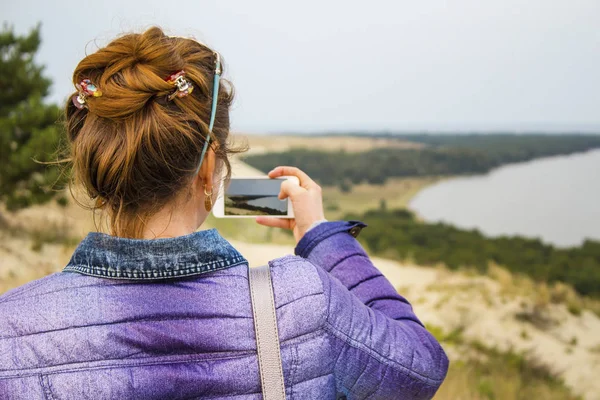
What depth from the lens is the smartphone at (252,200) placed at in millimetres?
1330

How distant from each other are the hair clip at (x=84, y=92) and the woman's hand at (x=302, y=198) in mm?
497

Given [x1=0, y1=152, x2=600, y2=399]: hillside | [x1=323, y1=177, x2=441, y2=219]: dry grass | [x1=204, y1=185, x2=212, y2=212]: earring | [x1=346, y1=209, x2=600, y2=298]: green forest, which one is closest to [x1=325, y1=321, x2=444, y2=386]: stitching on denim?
[x1=204, y1=185, x2=212, y2=212]: earring

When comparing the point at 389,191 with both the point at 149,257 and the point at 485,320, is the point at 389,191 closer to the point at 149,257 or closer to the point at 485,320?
the point at 485,320

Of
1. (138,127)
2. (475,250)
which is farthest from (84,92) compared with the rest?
(475,250)

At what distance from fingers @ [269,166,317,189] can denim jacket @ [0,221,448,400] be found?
378mm

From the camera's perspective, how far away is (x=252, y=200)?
1366 millimetres

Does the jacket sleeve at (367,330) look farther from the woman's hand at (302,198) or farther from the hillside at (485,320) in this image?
the hillside at (485,320)

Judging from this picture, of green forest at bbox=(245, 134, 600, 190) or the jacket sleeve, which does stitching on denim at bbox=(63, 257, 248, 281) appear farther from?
green forest at bbox=(245, 134, 600, 190)

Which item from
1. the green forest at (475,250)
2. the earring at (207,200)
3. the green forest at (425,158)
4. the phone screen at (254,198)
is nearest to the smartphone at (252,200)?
the phone screen at (254,198)

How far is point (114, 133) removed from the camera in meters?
0.85

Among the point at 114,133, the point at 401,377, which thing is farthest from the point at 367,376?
the point at 114,133

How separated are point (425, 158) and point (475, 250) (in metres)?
3.89

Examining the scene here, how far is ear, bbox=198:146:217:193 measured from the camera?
93 cm

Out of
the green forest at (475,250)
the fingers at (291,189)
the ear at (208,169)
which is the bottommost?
the green forest at (475,250)
